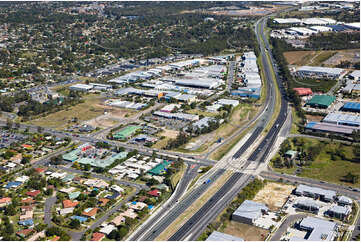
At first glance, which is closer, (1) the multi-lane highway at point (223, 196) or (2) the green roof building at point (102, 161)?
(1) the multi-lane highway at point (223, 196)

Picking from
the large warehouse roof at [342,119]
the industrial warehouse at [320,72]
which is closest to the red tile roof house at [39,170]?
the large warehouse roof at [342,119]

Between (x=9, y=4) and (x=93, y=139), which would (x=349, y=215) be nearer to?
(x=93, y=139)


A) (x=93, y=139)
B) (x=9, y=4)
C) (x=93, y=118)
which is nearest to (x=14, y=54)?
(x=93, y=118)

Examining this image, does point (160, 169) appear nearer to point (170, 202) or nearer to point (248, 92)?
point (170, 202)

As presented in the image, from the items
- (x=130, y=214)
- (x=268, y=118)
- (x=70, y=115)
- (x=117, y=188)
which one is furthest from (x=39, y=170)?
(x=268, y=118)

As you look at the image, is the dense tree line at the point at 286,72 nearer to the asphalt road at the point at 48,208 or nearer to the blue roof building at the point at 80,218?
the blue roof building at the point at 80,218

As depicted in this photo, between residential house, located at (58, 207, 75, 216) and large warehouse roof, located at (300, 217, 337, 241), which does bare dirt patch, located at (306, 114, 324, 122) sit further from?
residential house, located at (58, 207, 75, 216)

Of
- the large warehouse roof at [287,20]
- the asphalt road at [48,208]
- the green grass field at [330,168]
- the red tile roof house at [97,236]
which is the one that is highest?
the large warehouse roof at [287,20]
